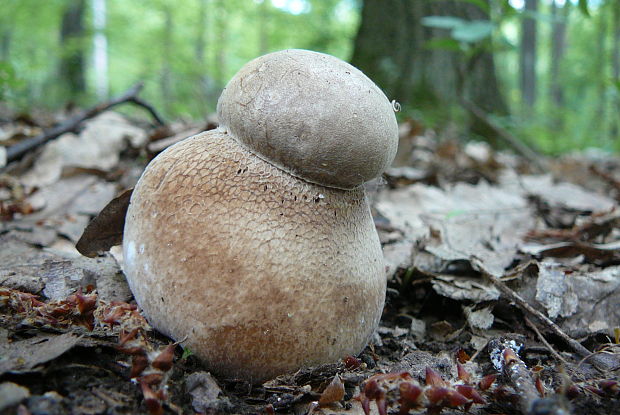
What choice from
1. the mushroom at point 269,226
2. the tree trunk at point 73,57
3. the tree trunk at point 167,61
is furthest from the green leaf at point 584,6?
the tree trunk at point 73,57

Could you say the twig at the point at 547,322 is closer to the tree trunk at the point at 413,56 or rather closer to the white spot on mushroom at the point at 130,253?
the white spot on mushroom at the point at 130,253

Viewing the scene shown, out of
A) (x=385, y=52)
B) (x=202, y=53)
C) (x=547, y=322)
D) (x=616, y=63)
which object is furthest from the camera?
(x=202, y=53)

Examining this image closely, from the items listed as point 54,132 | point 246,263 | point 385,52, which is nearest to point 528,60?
point 385,52

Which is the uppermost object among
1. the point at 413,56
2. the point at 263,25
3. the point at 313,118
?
the point at 263,25

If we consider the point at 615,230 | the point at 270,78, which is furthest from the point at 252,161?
the point at 615,230

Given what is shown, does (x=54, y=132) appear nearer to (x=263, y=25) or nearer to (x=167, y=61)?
(x=167, y=61)

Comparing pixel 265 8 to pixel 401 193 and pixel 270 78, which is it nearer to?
pixel 401 193
